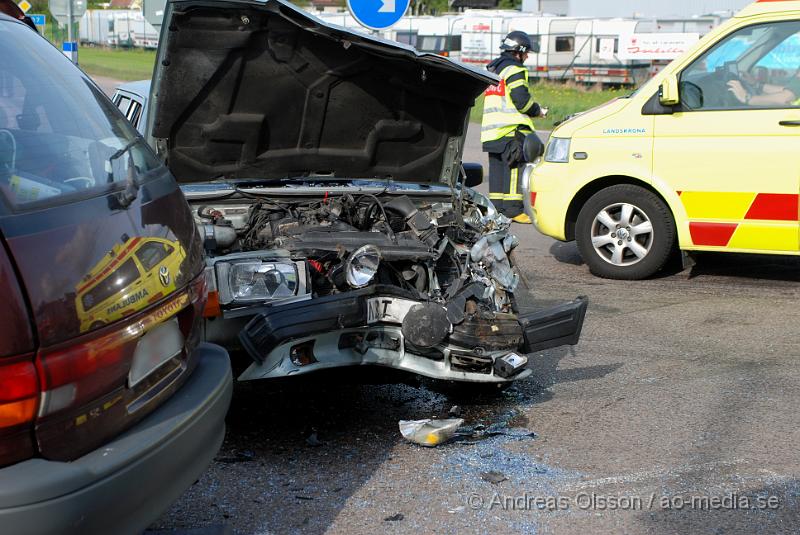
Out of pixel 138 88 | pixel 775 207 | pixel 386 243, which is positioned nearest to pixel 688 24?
pixel 775 207

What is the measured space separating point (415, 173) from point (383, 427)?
174 cm

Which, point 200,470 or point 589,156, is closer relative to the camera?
point 200,470

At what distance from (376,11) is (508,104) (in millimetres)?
1999

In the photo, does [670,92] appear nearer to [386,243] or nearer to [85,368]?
[386,243]

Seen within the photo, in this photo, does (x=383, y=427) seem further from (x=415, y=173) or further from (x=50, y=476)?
(x=50, y=476)

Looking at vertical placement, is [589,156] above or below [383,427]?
above

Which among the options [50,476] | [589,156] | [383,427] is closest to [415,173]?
[383,427]

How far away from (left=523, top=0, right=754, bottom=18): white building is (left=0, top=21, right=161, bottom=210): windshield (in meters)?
40.6

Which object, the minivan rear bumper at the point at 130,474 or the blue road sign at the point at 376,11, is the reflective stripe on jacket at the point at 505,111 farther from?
the minivan rear bumper at the point at 130,474

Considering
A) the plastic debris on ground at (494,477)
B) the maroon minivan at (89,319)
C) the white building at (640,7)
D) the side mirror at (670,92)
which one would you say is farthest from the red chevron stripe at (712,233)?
the white building at (640,7)

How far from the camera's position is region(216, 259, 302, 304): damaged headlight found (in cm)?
447

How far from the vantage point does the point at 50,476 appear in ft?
8.25

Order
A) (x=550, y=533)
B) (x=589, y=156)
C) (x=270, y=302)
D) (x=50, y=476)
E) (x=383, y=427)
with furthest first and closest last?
(x=589, y=156) → (x=383, y=427) → (x=270, y=302) → (x=550, y=533) → (x=50, y=476)

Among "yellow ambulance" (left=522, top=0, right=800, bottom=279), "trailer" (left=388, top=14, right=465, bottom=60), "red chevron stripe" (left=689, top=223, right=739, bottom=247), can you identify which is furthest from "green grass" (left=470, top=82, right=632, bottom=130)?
"red chevron stripe" (left=689, top=223, right=739, bottom=247)
